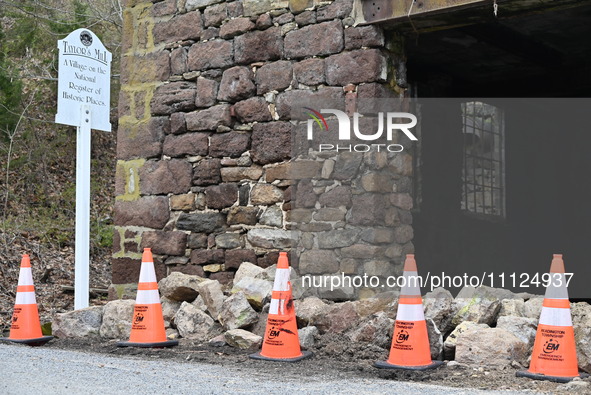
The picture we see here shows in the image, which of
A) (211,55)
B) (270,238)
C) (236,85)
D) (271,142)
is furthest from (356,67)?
(270,238)

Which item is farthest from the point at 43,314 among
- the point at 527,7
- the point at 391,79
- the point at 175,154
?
the point at 527,7

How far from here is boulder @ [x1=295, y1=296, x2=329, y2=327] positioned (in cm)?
608

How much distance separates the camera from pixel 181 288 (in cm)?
675

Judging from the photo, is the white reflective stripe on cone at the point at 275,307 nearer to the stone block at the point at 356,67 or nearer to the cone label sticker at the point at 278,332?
the cone label sticker at the point at 278,332

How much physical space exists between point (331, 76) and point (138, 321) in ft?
8.79

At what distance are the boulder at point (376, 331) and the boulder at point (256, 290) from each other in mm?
794

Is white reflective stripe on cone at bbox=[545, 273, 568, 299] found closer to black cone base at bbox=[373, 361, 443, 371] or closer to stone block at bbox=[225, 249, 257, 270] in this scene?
black cone base at bbox=[373, 361, 443, 371]

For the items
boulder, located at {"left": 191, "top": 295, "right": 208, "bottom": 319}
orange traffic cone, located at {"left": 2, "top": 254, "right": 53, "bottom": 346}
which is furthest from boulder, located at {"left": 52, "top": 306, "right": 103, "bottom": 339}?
boulder, located at {"left": 191, "top": 295, "right": 208, "bottom": 319}

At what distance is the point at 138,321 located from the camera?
19.7 ft

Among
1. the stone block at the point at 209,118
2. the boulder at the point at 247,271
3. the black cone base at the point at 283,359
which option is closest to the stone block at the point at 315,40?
the stone block at the point at 209,118

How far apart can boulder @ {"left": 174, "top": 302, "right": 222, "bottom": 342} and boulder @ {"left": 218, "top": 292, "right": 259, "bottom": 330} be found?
0.54ft

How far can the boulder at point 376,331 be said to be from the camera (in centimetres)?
561

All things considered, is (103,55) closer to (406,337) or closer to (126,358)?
(126,358)

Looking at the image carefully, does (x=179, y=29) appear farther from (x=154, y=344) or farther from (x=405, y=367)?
(x=405, y=367)
